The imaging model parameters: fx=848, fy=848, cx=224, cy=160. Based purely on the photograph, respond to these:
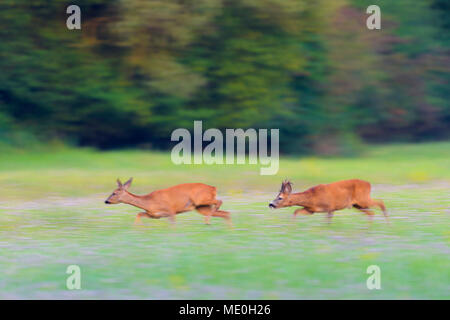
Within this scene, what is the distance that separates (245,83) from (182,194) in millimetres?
13702

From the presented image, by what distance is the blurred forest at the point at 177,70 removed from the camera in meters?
23.5

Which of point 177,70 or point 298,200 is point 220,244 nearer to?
point 298,200

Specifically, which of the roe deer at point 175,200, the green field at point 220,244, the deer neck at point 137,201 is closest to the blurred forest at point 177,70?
the green field at point 220,244

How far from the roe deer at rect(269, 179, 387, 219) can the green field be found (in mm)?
367

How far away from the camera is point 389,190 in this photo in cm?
1781

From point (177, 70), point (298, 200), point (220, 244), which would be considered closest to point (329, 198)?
point (298, 200)

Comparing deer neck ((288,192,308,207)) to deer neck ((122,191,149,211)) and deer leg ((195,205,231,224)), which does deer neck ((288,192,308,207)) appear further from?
deer neck ((122,191,149,211))

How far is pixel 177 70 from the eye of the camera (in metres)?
24.2

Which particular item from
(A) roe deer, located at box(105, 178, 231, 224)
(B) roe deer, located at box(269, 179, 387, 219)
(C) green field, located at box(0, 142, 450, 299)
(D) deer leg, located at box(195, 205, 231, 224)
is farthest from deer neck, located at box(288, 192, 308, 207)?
(A) roe deer, located at box(105, 178, 231, 224)

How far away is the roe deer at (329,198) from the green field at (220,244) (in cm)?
37

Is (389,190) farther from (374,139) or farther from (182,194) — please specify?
(374,139)

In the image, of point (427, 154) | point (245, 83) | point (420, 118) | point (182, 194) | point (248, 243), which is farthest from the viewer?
point (420, 118)

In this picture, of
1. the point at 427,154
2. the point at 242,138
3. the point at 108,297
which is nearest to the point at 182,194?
the point at 108,297

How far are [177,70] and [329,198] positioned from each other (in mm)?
12559
